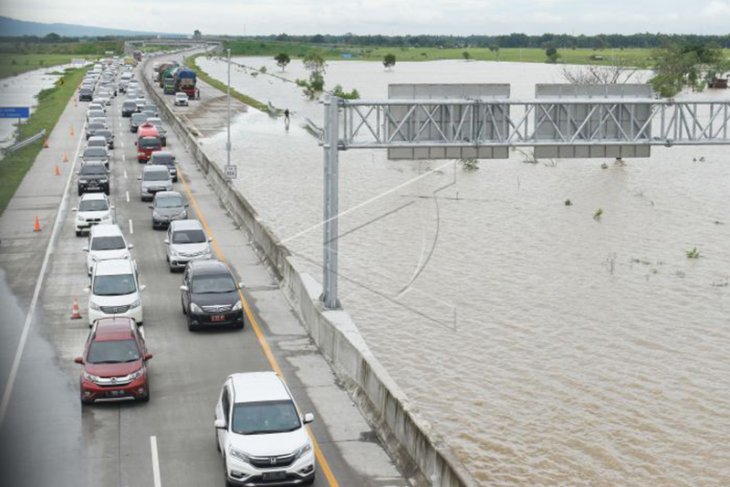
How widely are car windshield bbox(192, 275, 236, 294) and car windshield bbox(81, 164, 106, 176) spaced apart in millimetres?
25638

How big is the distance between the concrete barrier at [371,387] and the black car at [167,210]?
23.5 feet

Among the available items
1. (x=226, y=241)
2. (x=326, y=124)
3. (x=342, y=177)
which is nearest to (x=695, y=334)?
(x=326, y=124)

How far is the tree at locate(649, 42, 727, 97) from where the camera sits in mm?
119688

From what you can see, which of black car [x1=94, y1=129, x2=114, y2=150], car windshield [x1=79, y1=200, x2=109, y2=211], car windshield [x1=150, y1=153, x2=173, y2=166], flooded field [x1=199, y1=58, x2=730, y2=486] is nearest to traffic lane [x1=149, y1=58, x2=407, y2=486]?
flooded field [x1=199, y1=58, x2=730, y2=486]

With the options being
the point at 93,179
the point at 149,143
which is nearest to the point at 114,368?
the point at 93,179

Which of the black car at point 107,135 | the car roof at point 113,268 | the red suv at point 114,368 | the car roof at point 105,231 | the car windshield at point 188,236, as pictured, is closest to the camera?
the red suv at point 114,368

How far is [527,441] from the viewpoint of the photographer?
23672 millimetres

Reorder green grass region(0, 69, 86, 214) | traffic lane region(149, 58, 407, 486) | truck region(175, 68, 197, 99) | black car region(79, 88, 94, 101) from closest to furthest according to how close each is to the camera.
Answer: traffic lane region(149, 58, 407, 486) → green grass region(0, 69, 86, 214) → black car region(79, 88, 94, 101) → truck region(175, 68, 197, 99)

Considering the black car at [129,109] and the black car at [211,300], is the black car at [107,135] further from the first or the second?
the black car at [211,300]

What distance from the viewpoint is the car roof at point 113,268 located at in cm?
2769

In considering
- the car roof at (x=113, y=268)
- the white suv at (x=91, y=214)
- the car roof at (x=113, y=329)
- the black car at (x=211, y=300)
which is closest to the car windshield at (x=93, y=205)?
the white suv at (x=91, y=214)

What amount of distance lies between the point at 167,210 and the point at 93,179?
1037 centimetres

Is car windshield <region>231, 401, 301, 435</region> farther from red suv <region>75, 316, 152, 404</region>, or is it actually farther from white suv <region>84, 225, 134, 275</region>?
white suv <region>84, 225, 134, 275</region>

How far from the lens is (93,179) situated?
1992 inches
